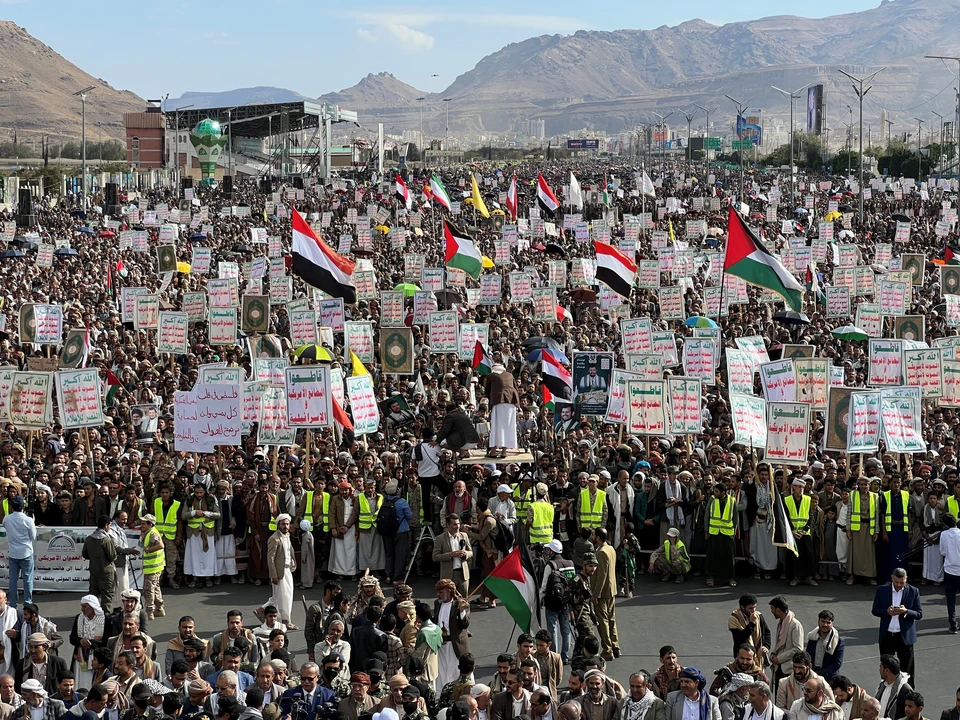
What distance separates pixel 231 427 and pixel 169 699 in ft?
22.0

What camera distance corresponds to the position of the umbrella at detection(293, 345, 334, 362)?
63.7ft

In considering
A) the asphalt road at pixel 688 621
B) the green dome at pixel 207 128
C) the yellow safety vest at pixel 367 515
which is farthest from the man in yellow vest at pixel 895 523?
the green dome at pixel 207 128

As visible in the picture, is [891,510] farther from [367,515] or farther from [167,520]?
[167,520]

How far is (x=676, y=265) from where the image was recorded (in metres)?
29.1

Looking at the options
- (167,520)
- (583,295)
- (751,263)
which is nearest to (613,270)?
(751,263)

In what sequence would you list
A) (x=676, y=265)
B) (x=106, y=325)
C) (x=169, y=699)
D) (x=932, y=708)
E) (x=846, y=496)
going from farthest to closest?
(x=676, y=265) < (x=106, y=325) < (x=846, y=496) < (x=932, y=708) < (x=169, y=699)

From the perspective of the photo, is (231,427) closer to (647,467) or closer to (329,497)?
(329,497)

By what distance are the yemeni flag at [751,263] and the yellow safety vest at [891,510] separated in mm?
6237

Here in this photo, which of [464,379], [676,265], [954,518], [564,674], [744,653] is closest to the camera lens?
[744,653]

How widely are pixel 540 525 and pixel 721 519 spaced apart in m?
1.72

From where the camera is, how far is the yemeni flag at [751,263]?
739 inches

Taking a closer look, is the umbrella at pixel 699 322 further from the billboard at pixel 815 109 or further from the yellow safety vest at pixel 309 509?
the billboard at pixel 815 109

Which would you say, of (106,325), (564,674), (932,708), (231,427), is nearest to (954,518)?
(932,708)

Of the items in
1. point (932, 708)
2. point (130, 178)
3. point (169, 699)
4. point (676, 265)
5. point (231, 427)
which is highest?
point (130, 178)
